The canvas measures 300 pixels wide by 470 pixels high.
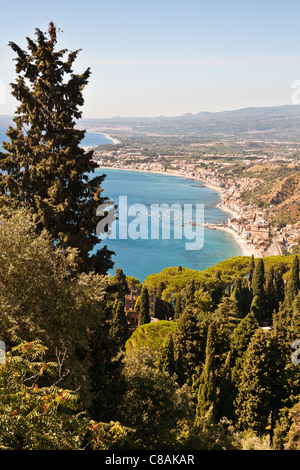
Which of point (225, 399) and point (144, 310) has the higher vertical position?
point (225, 399)

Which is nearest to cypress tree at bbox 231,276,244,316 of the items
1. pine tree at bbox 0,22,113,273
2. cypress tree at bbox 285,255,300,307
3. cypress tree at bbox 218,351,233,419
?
cypress tree at bbox 285,255,300,307

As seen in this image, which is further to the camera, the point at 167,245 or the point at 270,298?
the point at 167,245

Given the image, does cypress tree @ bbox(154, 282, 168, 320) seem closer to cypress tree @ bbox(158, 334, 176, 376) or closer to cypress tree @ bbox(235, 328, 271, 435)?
cypress tree @ bbox(158, 334, 176, 376)

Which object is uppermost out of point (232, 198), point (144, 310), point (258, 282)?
point (232, 198)

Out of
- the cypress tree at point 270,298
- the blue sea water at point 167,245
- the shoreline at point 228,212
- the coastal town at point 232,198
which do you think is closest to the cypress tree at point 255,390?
the coastal town at point 232,198

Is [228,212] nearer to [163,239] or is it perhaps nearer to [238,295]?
[163,239]

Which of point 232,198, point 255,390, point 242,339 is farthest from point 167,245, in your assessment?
point 255,390
